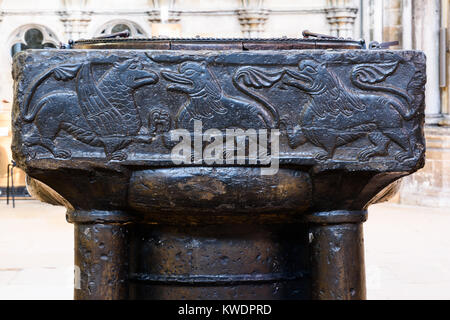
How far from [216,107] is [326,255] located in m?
0.59

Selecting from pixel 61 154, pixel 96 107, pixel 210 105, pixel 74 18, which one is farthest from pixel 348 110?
pixel 74 18

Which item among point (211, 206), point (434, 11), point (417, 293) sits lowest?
point (417, 293)

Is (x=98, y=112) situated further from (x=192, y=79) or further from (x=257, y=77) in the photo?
(x=257, y=77)

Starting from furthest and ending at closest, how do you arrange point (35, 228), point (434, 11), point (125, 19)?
1. point (125, 19)
2. point (434, 11)
3. point (35, 228)

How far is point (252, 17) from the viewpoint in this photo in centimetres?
1103

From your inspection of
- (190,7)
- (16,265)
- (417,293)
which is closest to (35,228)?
(16,265)

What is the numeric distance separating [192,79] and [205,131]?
0.52 ft

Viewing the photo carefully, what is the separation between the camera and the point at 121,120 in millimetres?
2434

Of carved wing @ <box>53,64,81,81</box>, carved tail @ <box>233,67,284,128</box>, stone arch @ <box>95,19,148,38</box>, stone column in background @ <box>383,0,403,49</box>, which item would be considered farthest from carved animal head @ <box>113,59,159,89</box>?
stone arch @ <box>95,19,148,38</box>

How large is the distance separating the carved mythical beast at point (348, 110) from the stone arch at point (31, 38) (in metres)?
8.99

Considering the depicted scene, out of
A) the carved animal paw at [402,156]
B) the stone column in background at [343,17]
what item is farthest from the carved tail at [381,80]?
the stone column in background at [343,17]

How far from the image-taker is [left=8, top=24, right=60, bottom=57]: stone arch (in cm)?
1103
